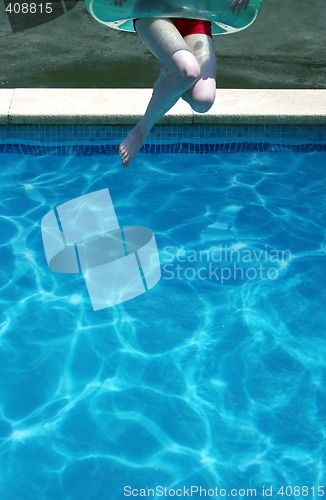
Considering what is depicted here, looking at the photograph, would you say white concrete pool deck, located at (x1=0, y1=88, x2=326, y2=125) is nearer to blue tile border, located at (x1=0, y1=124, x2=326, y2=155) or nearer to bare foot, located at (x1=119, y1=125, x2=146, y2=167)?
blue tile border, located at (x1=0, y1=124, x2=326, y2=155)

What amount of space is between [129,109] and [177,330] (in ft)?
8.50

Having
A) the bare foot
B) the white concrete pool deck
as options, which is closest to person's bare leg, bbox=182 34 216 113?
the bare foot

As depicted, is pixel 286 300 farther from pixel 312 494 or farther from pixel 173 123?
pixel 173 123

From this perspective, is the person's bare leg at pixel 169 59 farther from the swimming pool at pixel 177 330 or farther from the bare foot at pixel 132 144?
the swimming pool at pixel 177 330

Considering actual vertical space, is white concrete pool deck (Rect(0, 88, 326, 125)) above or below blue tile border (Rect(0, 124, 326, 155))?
above

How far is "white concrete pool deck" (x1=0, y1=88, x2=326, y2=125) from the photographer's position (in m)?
7.87

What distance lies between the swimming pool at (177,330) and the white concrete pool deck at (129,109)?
170 millimetres

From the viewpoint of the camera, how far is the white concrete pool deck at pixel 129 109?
7.87 m

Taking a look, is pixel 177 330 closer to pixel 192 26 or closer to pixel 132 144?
pixel 132 144

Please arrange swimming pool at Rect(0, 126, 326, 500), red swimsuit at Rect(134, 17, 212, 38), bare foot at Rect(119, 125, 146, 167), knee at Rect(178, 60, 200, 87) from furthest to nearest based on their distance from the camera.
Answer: bare foot at Rect(119, 125, 146, 167) < red swimsuit at Rect(134, 17, 212, 38) < swimming pool at Rect(0, 126, 326, 500) < knee at Rect(178, 60, 200, 87)

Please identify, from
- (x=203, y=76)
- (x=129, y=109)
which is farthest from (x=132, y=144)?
(x=129, y=109)

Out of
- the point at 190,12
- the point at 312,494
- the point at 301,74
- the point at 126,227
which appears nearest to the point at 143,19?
the point at 190,12

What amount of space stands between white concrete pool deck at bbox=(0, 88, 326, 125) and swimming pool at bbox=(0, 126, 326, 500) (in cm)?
17

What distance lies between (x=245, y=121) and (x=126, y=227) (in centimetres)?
167
